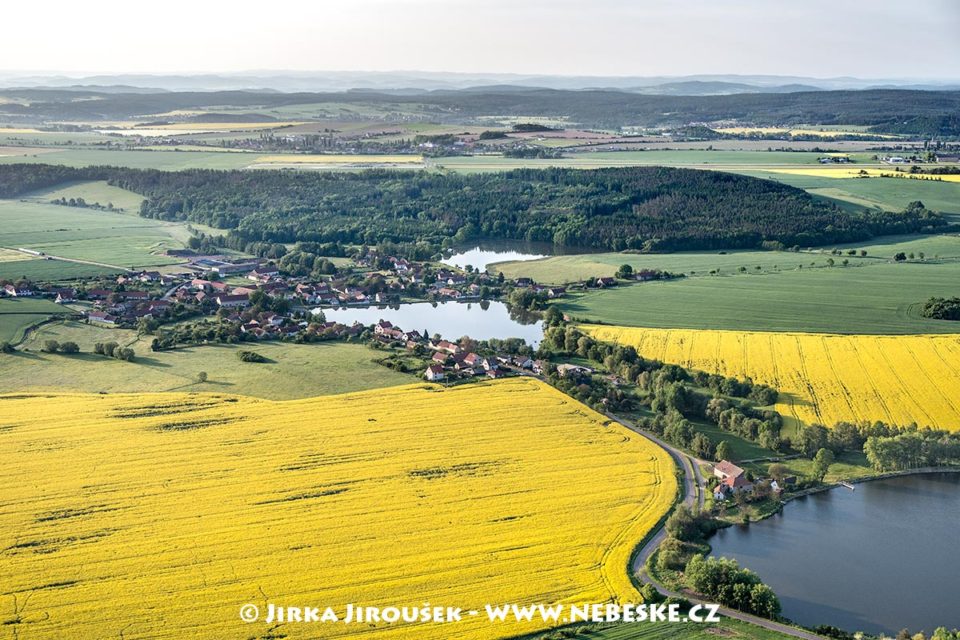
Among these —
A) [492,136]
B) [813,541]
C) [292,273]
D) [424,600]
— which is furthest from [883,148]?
[424,600]

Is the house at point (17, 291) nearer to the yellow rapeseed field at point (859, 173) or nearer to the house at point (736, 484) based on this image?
the house at point (736, 484)

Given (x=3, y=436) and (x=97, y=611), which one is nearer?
(x=97, y=611)

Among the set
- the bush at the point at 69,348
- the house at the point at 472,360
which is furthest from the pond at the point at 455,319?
the bush at the point at 69,348

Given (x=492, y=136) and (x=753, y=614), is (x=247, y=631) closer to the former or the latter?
(x=753, y=614)

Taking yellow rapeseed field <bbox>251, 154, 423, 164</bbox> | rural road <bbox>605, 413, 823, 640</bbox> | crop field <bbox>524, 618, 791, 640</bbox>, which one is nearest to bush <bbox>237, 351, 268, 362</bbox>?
rural road <bbox>605, 413, 823, 640</bbox>

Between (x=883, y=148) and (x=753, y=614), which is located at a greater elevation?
(x=883, y=148)

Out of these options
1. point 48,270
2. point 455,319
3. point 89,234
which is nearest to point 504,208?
point 455,319
